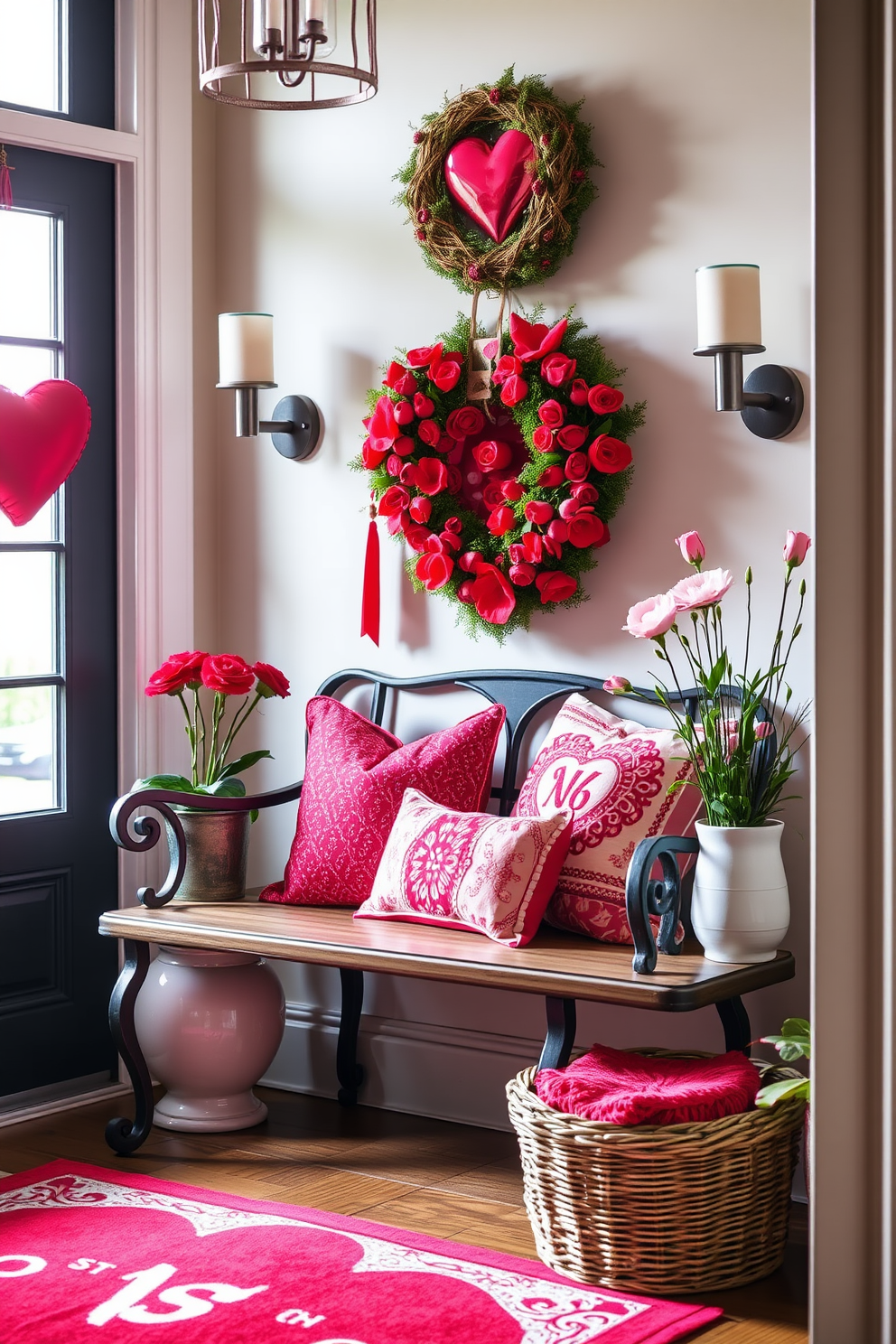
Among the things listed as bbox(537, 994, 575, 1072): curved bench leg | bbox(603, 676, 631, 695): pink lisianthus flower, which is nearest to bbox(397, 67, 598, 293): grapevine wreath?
bbox(603, 676, 631, 695): pink lisianthus flower

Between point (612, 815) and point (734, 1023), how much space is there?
0.46 meters

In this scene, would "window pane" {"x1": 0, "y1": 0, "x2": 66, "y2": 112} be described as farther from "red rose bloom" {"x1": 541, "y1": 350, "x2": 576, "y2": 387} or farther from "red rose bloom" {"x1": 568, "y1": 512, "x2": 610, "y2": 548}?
"red rose bloom" {"x1": 568, "y1": 512, "x2": 610, "y2": 548}

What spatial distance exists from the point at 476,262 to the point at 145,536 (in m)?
1.07

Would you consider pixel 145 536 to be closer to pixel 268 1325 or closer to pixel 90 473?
pixel 90 473

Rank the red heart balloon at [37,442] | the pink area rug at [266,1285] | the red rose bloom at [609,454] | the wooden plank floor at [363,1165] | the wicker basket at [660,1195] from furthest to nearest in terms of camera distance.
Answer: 1. the red heart balloon at [37,442]
2. the red rose bloom at [609,454]
3. the wooden plank floor at [363,1165]
4. the wicker basket at [660,1195]
5. the pink area rug at [266,1285]

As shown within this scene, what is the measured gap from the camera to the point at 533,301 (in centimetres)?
332

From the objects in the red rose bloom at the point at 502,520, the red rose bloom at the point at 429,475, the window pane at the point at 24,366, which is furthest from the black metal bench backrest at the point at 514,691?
the window pane at the point at 24,366

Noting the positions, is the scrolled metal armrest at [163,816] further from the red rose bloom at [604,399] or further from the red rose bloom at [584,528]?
the red rose bloom at [604,399]

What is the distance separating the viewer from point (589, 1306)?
237cm

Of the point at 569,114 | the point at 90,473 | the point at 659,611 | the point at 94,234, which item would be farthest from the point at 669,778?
the point at 94,234

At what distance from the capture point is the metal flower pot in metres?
3.35

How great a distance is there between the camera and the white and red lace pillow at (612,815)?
2.87m

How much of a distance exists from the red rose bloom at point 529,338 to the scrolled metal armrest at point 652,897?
1.11m

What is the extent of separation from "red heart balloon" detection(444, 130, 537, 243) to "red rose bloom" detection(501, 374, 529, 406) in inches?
12.8
